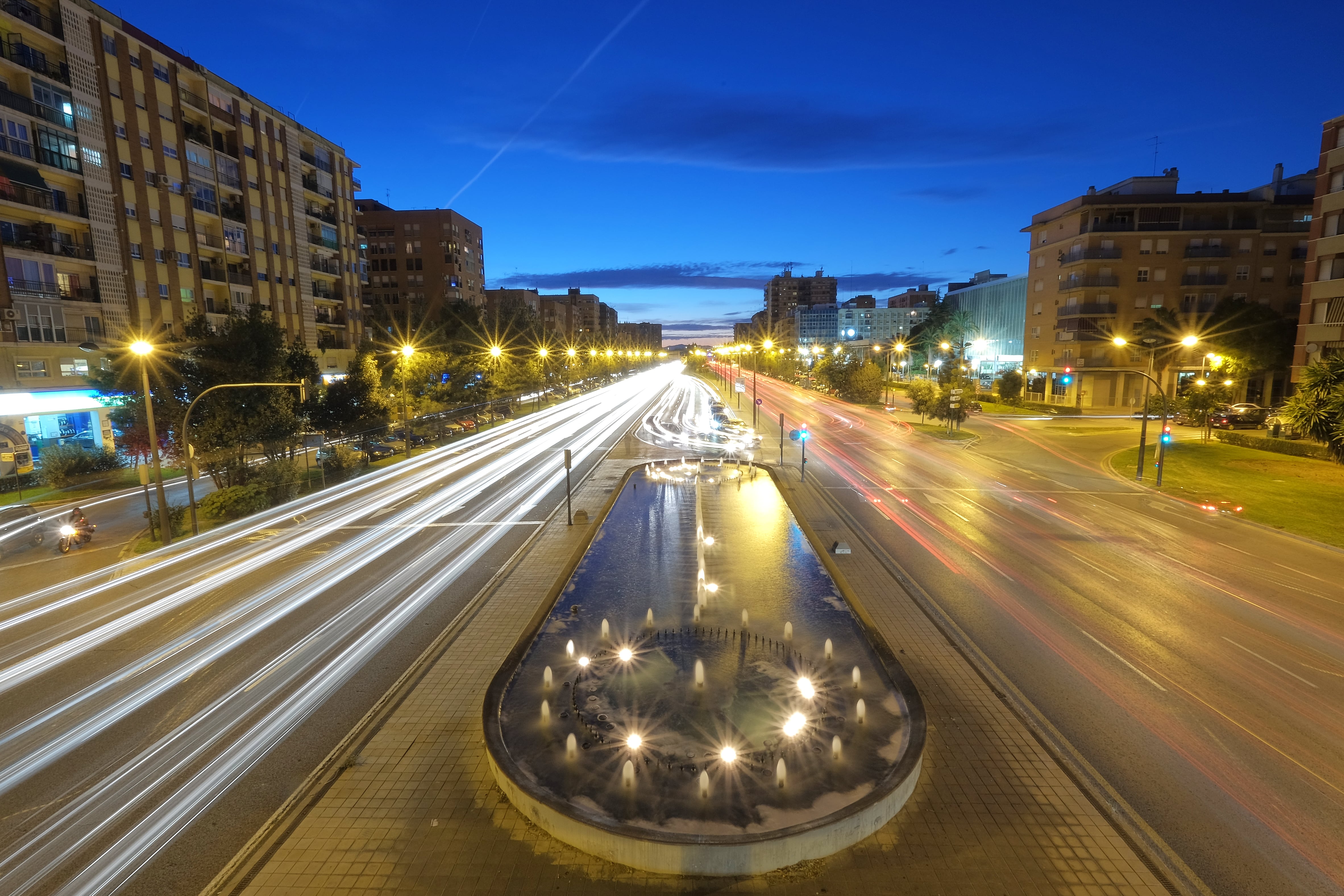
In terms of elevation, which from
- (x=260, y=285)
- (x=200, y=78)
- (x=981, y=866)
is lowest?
(x=981, y=866)

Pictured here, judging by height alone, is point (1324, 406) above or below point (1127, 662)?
above

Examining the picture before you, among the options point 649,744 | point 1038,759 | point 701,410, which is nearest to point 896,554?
point 1038,759

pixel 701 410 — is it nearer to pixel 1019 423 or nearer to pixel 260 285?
pixel 1019 423

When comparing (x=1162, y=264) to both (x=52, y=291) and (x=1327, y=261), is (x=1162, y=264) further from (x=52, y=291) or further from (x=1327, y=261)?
(x=52, y=291)

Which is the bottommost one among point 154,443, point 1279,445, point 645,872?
point 645,872

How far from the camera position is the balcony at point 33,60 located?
98.9ft

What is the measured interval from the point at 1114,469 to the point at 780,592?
24.3 meters

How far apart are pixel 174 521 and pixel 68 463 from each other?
15.0 m

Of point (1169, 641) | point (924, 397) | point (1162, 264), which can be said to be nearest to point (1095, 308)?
point (1162, 264)

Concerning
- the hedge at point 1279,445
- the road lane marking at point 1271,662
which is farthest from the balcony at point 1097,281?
Result: the road lane marking at point 1271,662

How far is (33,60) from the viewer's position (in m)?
31.0

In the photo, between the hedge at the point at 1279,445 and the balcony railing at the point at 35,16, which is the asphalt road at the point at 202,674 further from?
the hedge at the point at 1279,445

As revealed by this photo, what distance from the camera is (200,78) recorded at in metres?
40.1

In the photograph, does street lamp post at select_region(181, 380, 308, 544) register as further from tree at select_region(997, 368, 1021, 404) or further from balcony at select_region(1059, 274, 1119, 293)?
balcony at select_region(1059, 274, 1119, 293)
